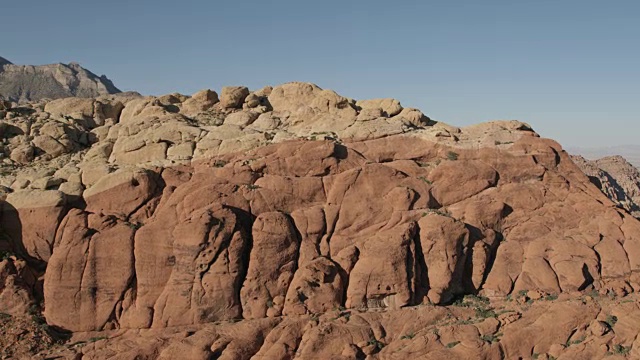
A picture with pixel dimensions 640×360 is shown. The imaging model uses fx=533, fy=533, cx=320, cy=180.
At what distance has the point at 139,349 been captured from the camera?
81.2 feet

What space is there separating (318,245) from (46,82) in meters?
123

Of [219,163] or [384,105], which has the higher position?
[384,105]

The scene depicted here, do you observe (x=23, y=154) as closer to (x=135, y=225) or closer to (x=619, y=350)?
(x=135, y=225)

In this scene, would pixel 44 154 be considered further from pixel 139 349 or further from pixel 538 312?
pixel 538 312

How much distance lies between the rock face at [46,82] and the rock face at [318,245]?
99.3m

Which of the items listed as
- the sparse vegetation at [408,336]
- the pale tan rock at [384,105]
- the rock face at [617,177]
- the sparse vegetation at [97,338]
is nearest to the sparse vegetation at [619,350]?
the sparse vegetation at [408,336]

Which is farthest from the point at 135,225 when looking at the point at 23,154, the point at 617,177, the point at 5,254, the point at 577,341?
the point at 617,177

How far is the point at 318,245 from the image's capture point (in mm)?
29406

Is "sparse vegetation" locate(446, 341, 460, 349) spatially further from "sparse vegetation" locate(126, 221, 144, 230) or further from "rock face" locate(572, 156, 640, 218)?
"rock face" locate(572, 156, 640, 218)

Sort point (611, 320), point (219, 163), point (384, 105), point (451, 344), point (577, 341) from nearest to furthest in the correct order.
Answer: point (451, 344) < point (577, 341) < point (611, 320) < point (219, 163) < point (384, 105)

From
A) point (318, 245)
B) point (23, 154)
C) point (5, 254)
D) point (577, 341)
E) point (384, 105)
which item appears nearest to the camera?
point (577, 341)

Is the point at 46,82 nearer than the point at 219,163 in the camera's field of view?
No

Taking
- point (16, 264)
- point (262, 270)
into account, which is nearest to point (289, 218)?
point (262, 270)

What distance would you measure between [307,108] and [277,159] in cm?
773
